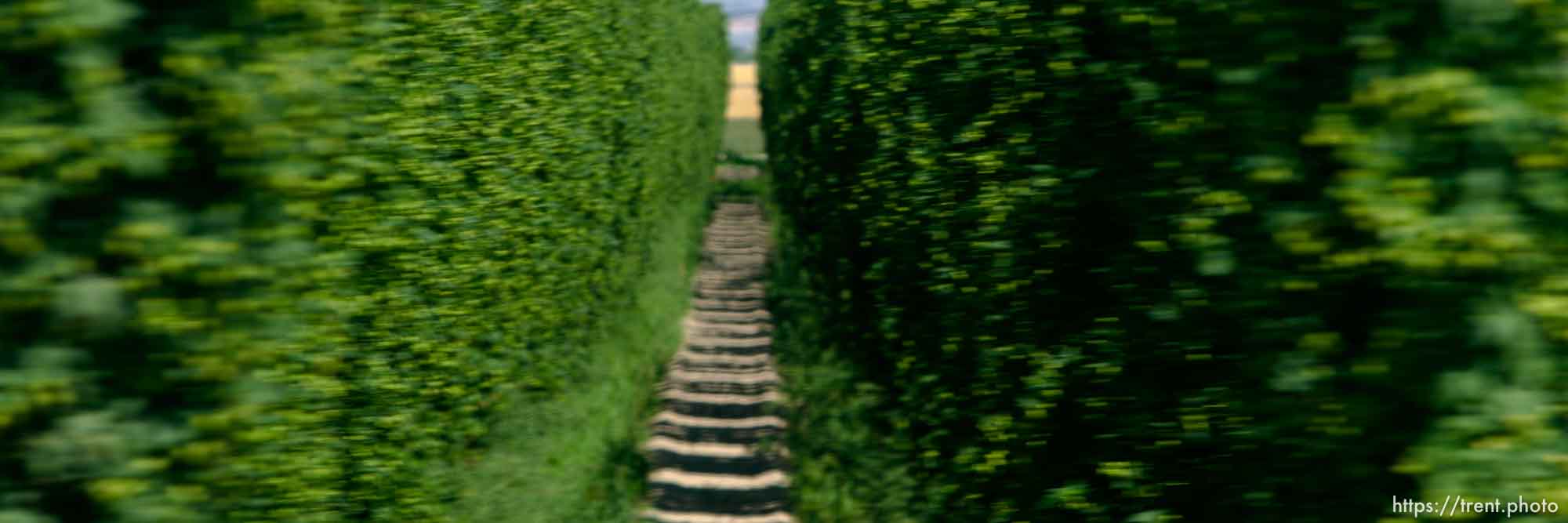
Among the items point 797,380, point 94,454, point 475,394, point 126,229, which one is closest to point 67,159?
point 126,229

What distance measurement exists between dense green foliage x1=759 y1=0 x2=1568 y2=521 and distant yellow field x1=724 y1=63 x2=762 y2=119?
50264 mm

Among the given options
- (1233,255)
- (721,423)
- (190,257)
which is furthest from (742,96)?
(190,257)

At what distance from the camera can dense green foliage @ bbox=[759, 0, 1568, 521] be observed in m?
1.77

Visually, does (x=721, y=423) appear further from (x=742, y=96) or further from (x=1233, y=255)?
(x=742, y=96)

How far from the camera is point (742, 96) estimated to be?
6294cm

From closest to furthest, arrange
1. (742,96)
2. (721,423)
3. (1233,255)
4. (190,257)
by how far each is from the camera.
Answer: (190,257) → (1233,255) → (721,423) → (742,96)

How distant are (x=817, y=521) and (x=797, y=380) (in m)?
2.53

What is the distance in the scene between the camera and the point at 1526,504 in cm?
182

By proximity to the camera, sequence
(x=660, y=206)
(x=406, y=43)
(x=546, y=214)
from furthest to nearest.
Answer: (x=660, y=206) < (x=546, y=214) < (x=406, y=43)

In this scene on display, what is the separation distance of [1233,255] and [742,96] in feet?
203

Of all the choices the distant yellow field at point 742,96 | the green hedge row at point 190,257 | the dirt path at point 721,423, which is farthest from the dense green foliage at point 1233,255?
the distant yellow field at point 742,96

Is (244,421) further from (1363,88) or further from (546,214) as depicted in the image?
(546,214)

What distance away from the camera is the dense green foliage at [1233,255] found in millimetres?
1770

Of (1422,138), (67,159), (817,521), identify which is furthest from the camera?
(817,521)
